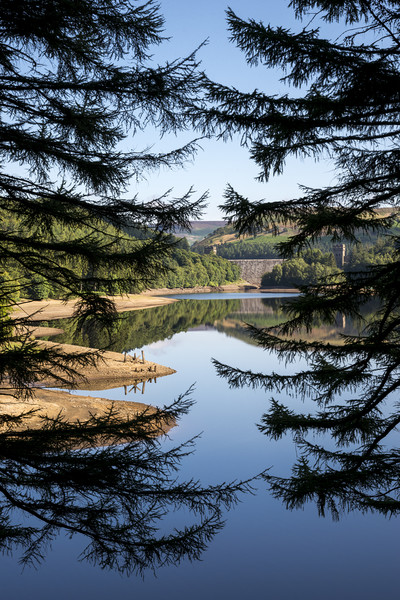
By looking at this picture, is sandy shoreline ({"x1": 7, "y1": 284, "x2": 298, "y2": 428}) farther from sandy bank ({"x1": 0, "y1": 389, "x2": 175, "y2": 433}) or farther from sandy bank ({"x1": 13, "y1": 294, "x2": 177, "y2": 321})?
sandy bank ({"x1": 13, "y1": 294, "x2": 177, "y2": 321})

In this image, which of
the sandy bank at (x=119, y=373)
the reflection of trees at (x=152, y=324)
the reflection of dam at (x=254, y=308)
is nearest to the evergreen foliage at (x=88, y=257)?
the sandy bank at (x=119, y=373)

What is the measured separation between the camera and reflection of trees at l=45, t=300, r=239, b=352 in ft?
122

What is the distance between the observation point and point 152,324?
52.0m

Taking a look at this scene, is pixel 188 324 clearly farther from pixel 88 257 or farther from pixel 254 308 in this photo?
pixel 88 257

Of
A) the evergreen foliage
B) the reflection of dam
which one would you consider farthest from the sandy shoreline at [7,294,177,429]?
the reflection of dam

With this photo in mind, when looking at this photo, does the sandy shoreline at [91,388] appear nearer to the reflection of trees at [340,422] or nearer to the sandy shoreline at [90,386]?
the sandy shoreline at [90,386]

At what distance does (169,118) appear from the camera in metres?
6.53

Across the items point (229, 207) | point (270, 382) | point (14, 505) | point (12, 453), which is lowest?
point (14, 505)

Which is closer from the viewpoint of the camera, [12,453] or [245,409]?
[12,453]

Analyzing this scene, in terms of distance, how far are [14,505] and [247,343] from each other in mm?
38429

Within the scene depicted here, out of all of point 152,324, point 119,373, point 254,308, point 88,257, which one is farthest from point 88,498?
point 254,308

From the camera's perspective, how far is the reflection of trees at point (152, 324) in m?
37.2

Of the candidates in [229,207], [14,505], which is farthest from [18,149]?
[14,505]

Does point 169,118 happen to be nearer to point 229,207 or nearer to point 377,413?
point 229,207
